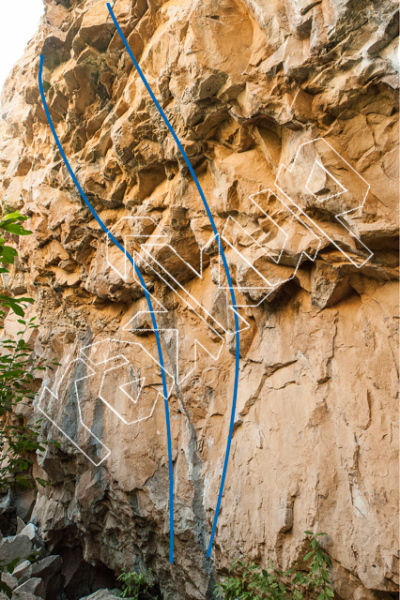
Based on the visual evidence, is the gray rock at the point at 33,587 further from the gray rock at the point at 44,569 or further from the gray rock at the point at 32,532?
the gray rock at the point at 32,532

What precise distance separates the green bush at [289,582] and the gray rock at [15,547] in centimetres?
305

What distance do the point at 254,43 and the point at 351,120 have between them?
36.3 inches

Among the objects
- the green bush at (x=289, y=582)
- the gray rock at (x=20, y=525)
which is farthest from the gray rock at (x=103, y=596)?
the gray rock at (x=20, y=525)

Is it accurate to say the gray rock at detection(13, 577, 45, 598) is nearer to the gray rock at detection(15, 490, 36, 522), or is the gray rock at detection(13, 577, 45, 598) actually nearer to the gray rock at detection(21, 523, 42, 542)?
the gray rock at detection(21, 523, 42, 542)

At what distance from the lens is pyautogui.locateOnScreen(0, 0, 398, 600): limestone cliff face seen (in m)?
2.15

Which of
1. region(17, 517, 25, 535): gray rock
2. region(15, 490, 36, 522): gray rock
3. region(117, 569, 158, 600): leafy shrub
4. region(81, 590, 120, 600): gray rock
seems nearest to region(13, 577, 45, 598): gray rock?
region(81, 590, 120, 600): gray rock

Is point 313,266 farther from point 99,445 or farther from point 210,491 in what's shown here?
point 99,445

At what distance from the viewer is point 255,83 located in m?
2.48

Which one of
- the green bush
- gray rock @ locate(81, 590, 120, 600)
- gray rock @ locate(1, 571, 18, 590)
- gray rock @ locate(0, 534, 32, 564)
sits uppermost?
the green bush

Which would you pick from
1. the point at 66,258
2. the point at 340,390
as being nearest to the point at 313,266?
the point at 340,390

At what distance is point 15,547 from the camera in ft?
14.8

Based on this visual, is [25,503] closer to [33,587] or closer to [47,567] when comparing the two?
[47,567]

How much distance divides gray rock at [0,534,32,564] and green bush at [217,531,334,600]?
120 inches

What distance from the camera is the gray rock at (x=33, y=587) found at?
13.4 ft
